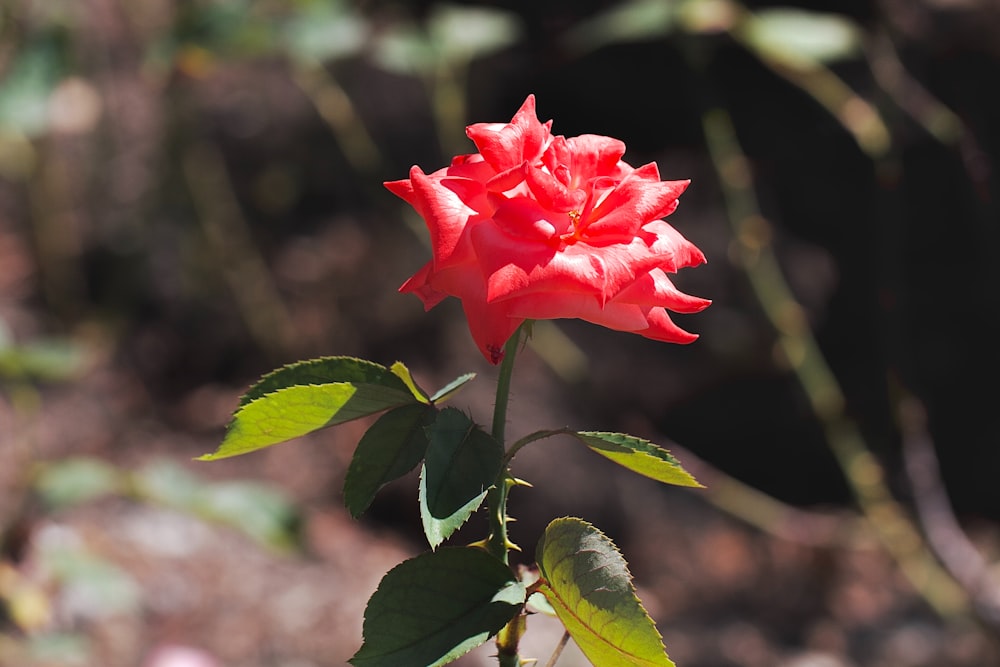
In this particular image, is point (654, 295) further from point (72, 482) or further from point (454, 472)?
point (72, 482)

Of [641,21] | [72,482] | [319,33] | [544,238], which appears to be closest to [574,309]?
[544,238]

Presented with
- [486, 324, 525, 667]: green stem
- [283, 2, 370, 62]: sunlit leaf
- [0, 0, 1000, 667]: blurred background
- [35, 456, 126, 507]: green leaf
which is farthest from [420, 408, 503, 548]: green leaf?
[283, 2, 370, 62]: sunlit leaf

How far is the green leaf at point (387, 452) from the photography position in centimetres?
38

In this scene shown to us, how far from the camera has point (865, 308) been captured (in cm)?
189

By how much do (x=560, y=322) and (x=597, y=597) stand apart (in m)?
1.56

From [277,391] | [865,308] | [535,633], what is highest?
[277,391]

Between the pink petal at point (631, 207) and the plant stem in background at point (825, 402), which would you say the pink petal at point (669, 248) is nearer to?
the pink petal at point (631, 207)

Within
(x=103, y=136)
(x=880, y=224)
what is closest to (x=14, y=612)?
(x=103, y=136)

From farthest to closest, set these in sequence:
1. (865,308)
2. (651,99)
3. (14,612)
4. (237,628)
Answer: (651,99) < (865,308) < (237,628) < (14,612)

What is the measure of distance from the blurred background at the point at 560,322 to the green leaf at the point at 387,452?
1064 millimetres

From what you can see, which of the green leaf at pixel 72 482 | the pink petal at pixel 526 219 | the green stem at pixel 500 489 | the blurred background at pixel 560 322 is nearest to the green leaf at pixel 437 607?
the green stem at pixel 500 489

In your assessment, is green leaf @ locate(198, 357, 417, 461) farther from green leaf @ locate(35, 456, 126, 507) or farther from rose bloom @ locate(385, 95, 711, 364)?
green leaf @ locate(35, 456, 126, 507)

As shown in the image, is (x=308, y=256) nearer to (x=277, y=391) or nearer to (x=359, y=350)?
(x=359, y=350)

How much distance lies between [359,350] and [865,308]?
91cm
